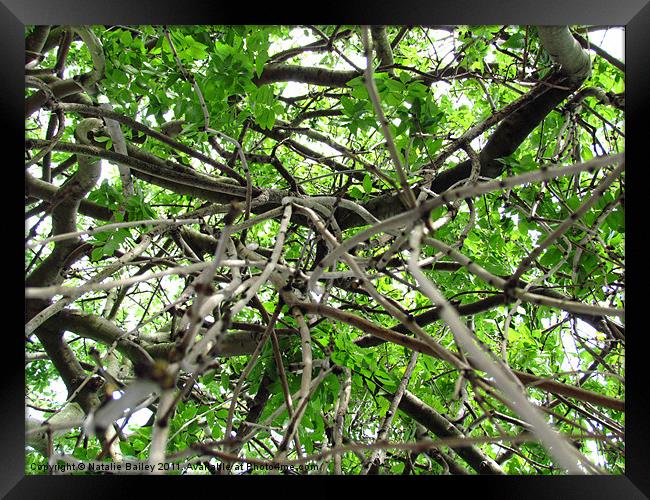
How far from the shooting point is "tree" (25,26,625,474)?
121cm

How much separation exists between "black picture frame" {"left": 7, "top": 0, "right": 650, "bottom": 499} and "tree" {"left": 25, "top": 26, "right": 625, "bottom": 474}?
0.23 ft

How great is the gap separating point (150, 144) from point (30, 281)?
0.89 m

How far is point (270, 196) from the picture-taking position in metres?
1.64

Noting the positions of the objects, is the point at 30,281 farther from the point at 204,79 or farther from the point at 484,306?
the point at 484,306

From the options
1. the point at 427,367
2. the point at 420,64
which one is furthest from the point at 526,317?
the point at 420,64
